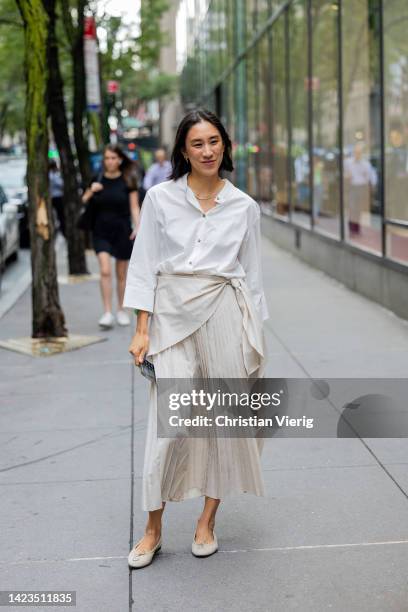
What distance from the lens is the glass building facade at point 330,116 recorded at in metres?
10.7

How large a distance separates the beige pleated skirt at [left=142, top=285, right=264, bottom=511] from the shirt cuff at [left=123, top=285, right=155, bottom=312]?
19 centimetres

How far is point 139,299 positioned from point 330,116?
10.3 metres

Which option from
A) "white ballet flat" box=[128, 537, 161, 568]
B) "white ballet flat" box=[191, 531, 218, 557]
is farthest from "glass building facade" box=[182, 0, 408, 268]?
"white ballet flat" box=[128, 537, 161, 568]

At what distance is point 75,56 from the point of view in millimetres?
18047

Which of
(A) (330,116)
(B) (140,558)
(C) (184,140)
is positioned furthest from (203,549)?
(A) (330,116)

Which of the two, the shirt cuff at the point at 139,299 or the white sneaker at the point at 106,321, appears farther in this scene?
the white sneaker at the point at 106,321

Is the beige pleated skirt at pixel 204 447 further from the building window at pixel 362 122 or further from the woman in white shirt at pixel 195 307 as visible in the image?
the building window at pixel 362 122

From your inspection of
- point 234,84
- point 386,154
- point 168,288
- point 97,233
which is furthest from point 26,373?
point 234,84

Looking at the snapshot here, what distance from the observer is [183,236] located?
4.11 metres

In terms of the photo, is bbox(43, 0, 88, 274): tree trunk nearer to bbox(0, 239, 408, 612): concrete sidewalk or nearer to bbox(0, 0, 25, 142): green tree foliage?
bbox(0, 239, 408, 612): concrete sidewalk

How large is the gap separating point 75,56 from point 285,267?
5689 millimetres

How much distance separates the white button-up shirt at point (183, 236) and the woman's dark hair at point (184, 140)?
0.06m

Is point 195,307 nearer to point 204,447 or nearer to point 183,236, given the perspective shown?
point 183,236

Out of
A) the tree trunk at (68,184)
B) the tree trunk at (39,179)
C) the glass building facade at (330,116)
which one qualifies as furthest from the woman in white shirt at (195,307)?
the tree trunk at (68,184)
